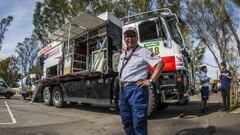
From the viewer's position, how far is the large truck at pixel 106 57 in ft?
43.8

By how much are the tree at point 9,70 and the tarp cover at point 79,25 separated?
189ft

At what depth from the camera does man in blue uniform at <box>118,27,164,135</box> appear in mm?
6328

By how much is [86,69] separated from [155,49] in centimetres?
373

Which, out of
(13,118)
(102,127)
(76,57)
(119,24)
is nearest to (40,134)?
(102,127)

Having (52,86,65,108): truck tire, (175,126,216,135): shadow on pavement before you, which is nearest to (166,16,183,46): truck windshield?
(175,126,216,135): shadow on pavement

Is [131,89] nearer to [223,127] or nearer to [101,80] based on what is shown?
[223,127]

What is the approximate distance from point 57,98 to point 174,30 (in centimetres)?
661

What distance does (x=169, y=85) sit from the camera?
13.2 m

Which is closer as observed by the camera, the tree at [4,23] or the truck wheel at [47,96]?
the truck wheel at [47,96]

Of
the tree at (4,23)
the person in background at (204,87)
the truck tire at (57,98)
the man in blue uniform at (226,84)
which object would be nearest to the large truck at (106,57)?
the truck tire at (57,98)

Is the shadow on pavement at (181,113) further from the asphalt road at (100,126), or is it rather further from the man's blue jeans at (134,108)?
the man's blue jeans at (134,108)

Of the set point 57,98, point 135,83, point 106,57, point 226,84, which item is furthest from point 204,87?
point 135,83

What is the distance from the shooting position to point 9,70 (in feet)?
248

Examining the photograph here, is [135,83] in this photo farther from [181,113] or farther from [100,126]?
[181,113]
